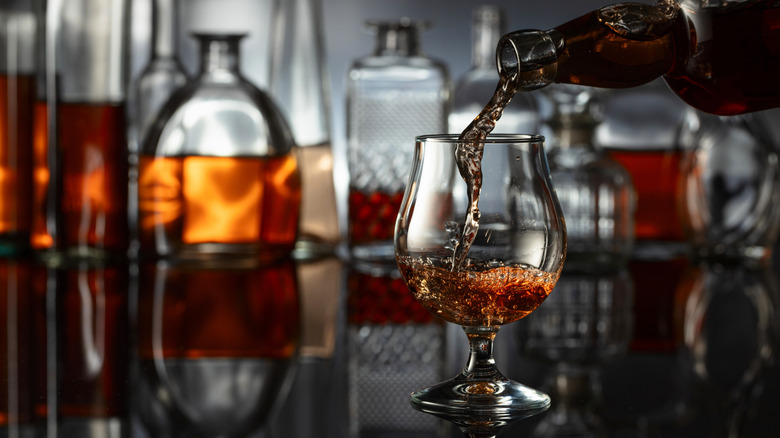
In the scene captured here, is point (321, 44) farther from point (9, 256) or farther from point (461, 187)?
point (461, 187)

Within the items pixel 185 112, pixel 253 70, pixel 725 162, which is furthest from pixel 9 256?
pixel 725 162

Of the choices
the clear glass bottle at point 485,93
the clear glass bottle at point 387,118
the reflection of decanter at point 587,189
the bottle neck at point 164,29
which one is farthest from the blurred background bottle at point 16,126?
the reflection of decanter at point 587,189

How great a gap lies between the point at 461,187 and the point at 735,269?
2.50 feet

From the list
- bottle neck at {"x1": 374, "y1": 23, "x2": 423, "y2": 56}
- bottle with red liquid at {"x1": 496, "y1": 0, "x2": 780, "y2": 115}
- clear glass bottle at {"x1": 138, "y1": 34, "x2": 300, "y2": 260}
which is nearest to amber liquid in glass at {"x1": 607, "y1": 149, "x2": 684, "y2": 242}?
bottle neck at {"x1": 374, "y1": 23, "x2": 423, "y2": 56}

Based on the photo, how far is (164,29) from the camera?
5.23ft

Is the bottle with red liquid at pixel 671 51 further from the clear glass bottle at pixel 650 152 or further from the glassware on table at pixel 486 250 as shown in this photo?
the clear glass bottle at pixel 650 152

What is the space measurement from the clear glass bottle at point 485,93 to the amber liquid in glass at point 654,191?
0.64 feet

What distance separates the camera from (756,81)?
0.85m

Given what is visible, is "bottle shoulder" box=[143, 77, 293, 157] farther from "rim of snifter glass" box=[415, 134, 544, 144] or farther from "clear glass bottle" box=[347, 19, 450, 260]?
"rim of snifter glass" box=[415, 134, 544, 144]

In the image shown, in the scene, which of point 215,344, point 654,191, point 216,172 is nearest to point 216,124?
point 216,172

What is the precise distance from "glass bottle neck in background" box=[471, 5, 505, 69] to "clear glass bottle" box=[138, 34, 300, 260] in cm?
30

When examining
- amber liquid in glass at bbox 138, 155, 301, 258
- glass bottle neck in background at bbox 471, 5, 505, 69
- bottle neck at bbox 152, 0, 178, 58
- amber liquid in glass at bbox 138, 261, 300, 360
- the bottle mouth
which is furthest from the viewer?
bottle neck at bbox 152, 0, 178, 58

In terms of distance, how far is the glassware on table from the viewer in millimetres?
750

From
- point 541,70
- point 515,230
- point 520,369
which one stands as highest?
point 541,70
